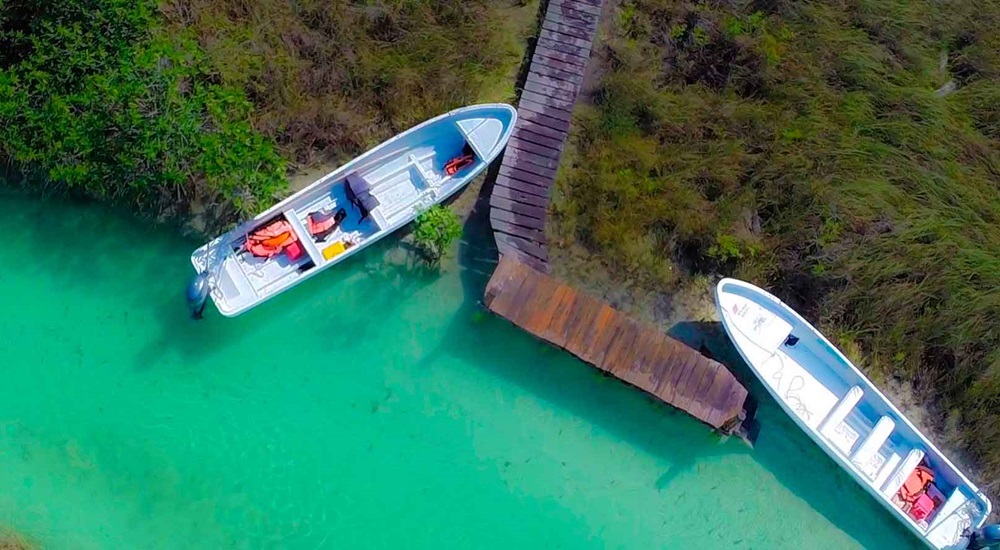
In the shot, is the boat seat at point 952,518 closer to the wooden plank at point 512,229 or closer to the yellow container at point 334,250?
the wooden plank at point 512,229

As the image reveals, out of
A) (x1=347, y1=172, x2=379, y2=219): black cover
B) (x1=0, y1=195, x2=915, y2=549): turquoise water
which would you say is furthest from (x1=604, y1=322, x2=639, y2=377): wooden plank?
(x1=347, y1=172, x2=379, y2=219): black cover

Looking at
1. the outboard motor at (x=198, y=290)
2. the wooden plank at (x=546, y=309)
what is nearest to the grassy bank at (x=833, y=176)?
the wooden plank at (x=546, y=309)

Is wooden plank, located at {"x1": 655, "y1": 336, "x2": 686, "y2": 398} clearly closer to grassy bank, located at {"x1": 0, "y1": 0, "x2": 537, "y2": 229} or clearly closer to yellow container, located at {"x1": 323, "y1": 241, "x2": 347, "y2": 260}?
grassy bank, located at {"x1": 0, "y1": 0, "x2": 537, "y2": 229}

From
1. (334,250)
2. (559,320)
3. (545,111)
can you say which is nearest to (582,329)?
(559,320)

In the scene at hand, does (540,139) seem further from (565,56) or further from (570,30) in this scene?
(570,30)

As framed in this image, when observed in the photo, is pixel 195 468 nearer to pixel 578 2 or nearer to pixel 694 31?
pixel 578 2
